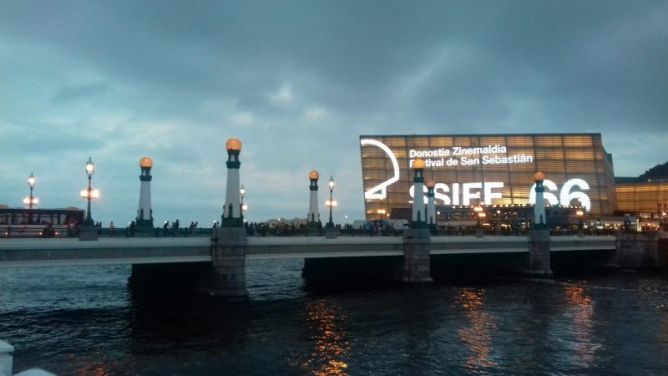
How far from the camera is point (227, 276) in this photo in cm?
3416

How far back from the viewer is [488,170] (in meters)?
104

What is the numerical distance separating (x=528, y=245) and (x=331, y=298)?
1067 inches

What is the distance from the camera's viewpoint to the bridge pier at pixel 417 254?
45.9 m

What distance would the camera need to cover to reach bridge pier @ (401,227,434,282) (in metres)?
45.9

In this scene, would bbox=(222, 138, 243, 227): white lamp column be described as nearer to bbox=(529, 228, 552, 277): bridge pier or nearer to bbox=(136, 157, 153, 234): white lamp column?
bbox=(136, 157, 153, 234): white lamp column

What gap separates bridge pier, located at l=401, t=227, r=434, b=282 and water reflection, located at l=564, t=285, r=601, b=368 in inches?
438

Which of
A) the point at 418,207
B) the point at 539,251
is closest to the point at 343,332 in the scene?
the point at 418,207

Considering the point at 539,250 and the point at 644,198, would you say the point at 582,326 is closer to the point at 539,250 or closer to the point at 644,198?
the point at 539,250

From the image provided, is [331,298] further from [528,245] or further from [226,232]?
[528,245]

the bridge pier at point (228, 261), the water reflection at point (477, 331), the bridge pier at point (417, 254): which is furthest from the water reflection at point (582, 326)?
the bridge pier at point (228, 261)

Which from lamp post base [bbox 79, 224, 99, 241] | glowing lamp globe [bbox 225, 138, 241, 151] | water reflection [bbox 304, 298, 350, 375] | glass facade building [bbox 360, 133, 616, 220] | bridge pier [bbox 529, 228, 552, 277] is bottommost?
water reflection [bbox 304, 298, 350, 375]

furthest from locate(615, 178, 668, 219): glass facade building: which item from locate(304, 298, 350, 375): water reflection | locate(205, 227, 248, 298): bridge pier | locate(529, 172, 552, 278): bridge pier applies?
locate(205, 227, 248, 298): bridge pier

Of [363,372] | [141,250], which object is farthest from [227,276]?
[363,372]

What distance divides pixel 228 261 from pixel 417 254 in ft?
59.9
